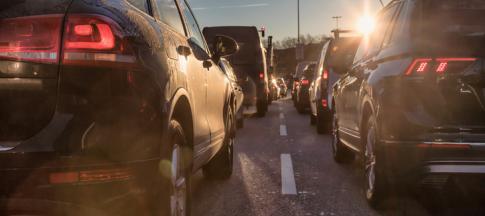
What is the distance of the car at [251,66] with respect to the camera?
16923mm

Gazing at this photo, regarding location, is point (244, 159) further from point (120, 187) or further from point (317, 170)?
point (120, 187)

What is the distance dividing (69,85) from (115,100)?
8.3 inches

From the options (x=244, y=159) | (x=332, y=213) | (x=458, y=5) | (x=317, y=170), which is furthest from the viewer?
(x=244, y=159)

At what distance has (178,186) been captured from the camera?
3.54 meters

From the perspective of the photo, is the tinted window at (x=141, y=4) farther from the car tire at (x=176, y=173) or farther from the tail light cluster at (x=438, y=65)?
the tail light cluster at (x=438, y=65)

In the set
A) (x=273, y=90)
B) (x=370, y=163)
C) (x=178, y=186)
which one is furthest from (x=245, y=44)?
(x=178, y=186)

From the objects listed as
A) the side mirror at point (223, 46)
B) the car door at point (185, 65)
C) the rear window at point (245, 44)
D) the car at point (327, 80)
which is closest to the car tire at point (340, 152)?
the side mirror at point (223, 46)

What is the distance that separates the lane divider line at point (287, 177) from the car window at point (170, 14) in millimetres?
1872

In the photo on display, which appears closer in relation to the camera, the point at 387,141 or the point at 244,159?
the point at 387,141

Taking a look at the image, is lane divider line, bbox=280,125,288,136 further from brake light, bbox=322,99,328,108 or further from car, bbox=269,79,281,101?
car, bbox=269,79,281,101

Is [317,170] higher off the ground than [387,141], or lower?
lower

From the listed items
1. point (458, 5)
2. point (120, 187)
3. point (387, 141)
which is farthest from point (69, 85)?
point (458, 5)

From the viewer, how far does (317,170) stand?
22.8 ft

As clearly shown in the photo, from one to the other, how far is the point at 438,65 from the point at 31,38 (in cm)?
253
